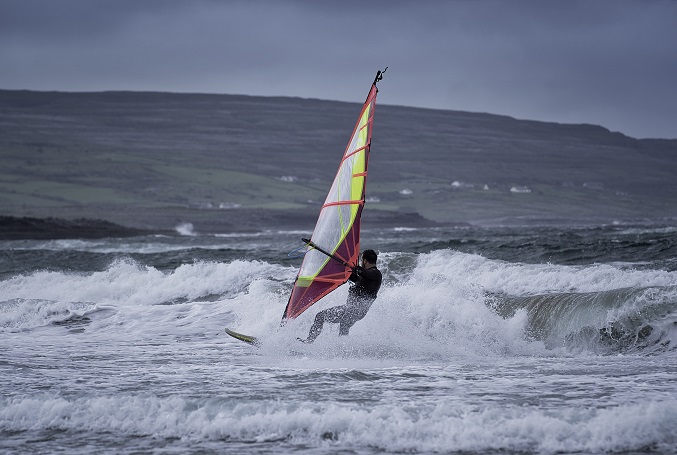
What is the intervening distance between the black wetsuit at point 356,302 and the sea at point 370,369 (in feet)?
0.89

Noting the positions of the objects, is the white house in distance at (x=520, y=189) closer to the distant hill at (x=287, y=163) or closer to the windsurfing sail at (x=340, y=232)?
the distant hill at (x=287, y=163)

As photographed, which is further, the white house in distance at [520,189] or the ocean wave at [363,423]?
the white house in distance at [520,189]

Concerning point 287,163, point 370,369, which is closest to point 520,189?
Result: point 287,163

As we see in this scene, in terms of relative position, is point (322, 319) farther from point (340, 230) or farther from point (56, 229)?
point (56, 229)

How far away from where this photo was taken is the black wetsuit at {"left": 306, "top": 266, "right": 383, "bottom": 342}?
10.6m

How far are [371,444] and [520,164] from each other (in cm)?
11639

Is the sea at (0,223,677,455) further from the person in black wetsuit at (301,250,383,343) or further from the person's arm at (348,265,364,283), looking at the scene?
the person's arm at (348,265,364,283)

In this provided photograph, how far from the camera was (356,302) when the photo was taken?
34.8 ft

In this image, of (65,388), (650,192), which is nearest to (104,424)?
(65,388)

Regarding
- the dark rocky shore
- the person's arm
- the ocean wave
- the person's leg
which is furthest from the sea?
the dark rocky shore

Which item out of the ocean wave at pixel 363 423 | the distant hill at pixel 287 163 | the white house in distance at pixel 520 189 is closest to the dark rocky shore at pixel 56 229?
the distant hill at pixel 287 163

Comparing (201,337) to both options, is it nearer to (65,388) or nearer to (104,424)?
(65,388)

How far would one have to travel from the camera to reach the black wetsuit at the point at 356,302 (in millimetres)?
10578

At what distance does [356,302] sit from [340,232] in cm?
82
